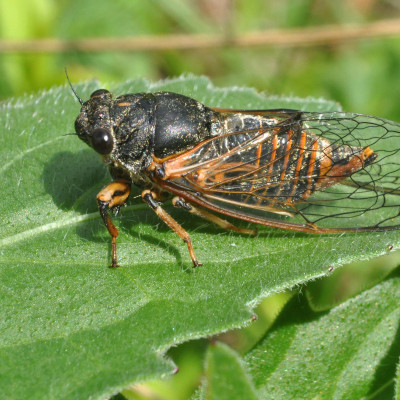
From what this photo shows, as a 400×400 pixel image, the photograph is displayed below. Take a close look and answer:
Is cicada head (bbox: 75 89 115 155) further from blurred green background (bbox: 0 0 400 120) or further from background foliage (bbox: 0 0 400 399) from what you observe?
blurred green background (bbox: 0 0 400 120)

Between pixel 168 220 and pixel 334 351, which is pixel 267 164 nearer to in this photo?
pixel 168 220

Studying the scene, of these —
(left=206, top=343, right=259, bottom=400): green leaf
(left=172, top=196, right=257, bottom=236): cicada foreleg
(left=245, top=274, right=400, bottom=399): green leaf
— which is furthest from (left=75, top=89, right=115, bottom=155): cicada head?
(left=206, top=343, right=259, bottom=400): green leaf

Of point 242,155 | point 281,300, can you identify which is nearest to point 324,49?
point 281,300

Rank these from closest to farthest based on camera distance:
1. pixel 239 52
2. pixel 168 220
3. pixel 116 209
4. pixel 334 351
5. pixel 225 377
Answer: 1. pixel 225 377
2. pixel 334 351
3. pixel 168 220
4. pixel 116 209
5. pixel 239 52

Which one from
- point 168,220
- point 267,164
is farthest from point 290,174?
point 168,220

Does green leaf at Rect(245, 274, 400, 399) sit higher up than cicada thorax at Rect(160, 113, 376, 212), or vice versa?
cicada thorax at Rect(160, 113, 376, 212)

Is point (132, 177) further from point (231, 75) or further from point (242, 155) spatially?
point (231, 75)
